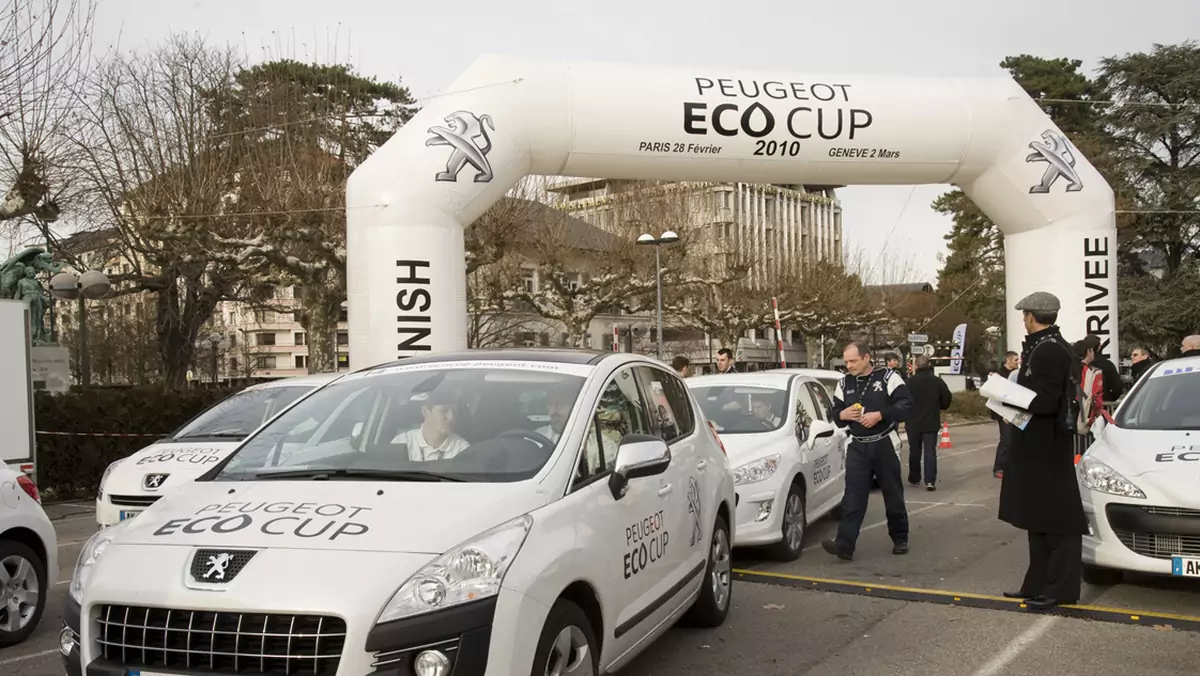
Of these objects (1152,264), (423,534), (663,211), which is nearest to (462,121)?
(423,534)

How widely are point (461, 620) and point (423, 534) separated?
0.37m

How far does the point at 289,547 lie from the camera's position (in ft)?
11.5

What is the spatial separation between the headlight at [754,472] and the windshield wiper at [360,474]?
4423 mm

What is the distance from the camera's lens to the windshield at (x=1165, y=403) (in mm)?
7422

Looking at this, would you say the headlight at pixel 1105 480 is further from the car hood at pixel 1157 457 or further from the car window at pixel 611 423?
the car window at pixel 611 423

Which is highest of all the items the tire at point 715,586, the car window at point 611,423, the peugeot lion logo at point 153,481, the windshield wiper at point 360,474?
the car window at point 611,423

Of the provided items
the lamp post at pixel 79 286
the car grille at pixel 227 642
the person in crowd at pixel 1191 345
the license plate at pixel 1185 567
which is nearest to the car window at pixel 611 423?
the car grille at pixel 227 642

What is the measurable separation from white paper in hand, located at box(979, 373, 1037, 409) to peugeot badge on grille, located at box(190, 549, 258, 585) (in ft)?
15.3

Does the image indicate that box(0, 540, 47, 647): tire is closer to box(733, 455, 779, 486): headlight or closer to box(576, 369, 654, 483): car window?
box(576, 369, 654, 483): car window

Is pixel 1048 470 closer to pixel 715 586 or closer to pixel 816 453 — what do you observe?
pixel 715 586

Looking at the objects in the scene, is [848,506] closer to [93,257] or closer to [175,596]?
[175,596]

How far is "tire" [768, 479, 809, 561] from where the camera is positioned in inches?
328

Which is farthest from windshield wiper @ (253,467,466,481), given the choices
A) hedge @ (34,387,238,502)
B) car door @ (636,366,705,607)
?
hedge @ (34,387,238,502)

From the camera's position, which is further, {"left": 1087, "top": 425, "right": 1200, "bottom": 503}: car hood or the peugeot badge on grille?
{"left": 1087, "top": 425, "right": 1200, "bottom": 503}: car hood
